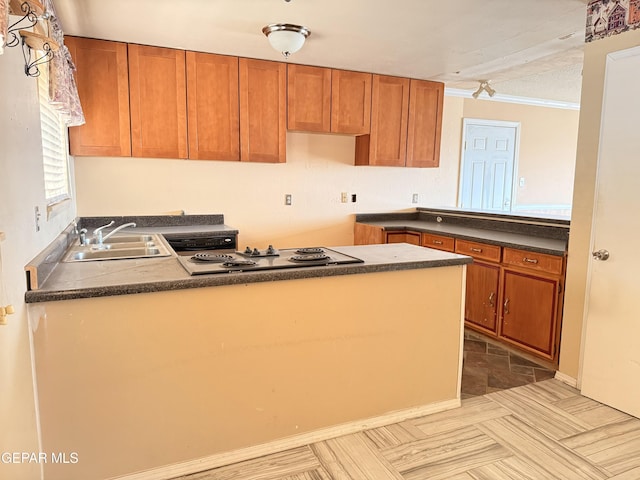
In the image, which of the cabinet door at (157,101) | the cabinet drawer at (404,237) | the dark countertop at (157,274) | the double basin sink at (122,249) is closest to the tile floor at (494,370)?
the dark countertop at (157,274)

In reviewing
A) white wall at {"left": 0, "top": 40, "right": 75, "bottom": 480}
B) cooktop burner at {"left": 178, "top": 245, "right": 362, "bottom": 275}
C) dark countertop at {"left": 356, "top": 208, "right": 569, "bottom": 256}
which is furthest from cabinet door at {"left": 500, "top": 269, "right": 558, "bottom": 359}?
white wall at {"left": 0, "top": 40, "right": 75, "bottom": 480}

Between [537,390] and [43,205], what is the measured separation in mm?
2917

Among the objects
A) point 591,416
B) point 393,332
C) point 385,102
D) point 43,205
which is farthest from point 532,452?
point 385,102

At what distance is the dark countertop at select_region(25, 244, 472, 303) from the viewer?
1640mm

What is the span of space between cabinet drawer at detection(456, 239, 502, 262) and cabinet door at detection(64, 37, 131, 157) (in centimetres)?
285

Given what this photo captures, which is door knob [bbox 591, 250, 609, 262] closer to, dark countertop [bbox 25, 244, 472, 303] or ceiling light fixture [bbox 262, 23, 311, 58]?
dark countertop [bbox 25, 244, 472, 303]

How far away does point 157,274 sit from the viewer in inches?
72.8

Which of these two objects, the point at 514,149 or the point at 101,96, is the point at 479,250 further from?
the point at 101,96

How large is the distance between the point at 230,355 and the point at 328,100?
2.77m

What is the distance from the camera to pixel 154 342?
177cm

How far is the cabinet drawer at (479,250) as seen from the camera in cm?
337

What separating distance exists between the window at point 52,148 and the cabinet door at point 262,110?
134 cm

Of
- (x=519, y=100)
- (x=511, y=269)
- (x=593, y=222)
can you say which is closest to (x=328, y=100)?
(x=511, y=269)

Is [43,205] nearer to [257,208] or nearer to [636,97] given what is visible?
[257,208]
